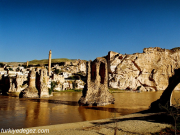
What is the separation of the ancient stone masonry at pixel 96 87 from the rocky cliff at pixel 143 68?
1797 inches

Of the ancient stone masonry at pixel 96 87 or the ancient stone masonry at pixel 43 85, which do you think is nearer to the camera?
the ancient stone masonry at pixel 96 87

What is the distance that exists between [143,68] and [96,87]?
58522mm

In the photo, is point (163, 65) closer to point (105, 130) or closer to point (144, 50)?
point (144, 50)

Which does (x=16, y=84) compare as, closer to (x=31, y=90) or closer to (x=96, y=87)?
(x=31, y=90)

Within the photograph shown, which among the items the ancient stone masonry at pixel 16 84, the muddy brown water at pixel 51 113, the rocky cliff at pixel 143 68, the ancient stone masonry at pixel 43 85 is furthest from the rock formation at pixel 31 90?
the rocky cliff at pixel 143 68

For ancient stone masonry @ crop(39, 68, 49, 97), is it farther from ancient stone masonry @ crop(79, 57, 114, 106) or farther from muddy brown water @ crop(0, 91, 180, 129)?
ancient stone masonry @ crop(79, 57, 114, 106)

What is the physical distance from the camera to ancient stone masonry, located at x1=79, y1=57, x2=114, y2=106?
852 inches

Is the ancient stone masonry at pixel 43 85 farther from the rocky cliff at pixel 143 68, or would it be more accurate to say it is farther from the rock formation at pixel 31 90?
the rocky cliff at pixel 143 68

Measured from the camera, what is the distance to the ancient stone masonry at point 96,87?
71.0ft

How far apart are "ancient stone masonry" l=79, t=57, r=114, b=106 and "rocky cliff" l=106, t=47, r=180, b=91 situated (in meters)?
45.6

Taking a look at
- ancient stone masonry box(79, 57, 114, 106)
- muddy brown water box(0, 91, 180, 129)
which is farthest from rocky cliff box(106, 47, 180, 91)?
muddy brown water box(0, 91, 180, 129)

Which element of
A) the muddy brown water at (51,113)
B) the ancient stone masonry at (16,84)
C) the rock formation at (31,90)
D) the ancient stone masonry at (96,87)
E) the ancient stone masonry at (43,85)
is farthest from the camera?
the ancient stone masonry at (16,84)

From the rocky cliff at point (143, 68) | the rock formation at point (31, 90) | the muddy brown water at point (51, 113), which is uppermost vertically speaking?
the rocky cliff at point (143, 68)

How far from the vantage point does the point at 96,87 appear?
2219 centimetres
